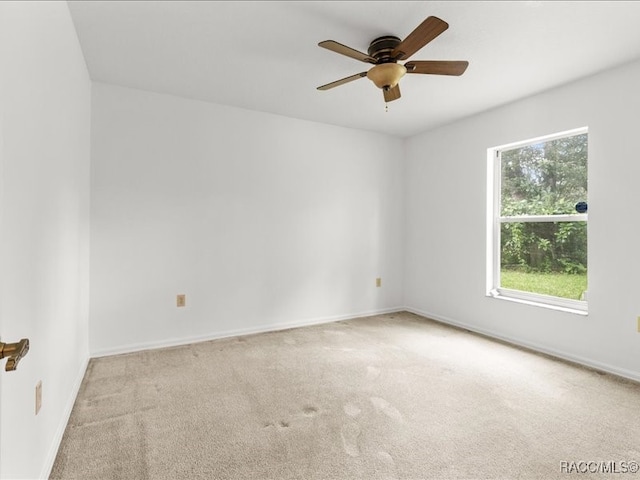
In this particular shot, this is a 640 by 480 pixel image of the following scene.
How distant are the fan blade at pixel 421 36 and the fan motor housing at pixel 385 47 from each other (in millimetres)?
51

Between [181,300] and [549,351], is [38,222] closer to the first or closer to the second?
[181,300]

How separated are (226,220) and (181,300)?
864 mm

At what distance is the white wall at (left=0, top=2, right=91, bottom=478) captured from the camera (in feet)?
3.71

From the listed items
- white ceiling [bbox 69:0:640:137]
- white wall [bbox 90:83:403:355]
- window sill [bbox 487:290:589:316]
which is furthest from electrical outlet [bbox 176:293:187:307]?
window sill [bbox 487:290:589:316]

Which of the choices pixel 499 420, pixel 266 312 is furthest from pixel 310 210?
pixel 499 420

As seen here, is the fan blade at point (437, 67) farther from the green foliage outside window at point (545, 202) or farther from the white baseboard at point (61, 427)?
the white baseboard at point (61, 427)

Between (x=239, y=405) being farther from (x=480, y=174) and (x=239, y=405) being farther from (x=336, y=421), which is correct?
(x=480, y=174)

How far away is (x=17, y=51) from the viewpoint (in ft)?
3.97

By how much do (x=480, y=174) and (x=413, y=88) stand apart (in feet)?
4.08

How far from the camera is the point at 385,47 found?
2211 millimetres

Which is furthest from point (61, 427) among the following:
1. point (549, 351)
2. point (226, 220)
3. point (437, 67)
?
point (549, 351)

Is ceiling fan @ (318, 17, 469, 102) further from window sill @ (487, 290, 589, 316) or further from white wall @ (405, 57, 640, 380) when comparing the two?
window sill @ (487, 290, 589, 316)

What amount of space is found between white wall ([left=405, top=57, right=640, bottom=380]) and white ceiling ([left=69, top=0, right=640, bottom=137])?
26 cm

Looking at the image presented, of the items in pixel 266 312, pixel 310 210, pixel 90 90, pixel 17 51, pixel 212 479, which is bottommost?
pixel 212 479
